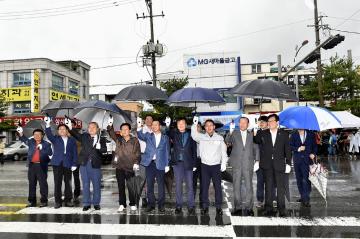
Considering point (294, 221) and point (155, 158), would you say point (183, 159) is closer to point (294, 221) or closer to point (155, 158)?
point (155, 158)

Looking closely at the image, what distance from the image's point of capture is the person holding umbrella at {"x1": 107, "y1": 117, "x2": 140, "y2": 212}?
7.99m

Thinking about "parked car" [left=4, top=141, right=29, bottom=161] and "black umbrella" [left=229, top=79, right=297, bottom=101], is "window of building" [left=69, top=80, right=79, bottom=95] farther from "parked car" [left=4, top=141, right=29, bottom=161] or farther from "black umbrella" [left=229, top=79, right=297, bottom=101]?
"black umbrella" [left=229, top=79, right=297, bottom=101]

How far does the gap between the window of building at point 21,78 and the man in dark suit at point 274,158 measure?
3640 cm

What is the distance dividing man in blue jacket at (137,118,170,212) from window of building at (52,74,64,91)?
35.6 meters

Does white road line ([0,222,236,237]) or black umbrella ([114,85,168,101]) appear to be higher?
black umbrella ([114,85,168,101])

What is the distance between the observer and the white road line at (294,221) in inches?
268

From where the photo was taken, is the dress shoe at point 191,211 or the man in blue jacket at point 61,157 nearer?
the dress shoe at point 191,211

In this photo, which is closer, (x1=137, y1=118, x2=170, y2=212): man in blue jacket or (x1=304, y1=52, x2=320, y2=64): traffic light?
(x1=137, y1=118, x2=170, y2=212): man in blue jacket


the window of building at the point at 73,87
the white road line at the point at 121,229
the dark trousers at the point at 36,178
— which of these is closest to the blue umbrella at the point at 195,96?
the white road line at the point at 121,229

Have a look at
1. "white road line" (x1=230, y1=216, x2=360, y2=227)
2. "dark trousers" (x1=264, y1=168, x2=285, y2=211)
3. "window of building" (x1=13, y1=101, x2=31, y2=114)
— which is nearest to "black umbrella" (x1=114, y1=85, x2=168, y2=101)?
"dark trousers" (x1=264, y1=168, x2=285, y2=211)

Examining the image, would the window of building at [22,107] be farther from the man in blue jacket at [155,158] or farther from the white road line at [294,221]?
the white road line at [294,221]

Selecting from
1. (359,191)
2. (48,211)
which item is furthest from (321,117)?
(48,211)

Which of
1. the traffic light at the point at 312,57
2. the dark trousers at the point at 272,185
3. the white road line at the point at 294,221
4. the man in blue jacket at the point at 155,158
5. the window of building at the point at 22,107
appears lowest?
the white road line at the point at 294,221

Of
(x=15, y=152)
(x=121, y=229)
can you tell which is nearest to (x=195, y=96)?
(x=121, y=229)
